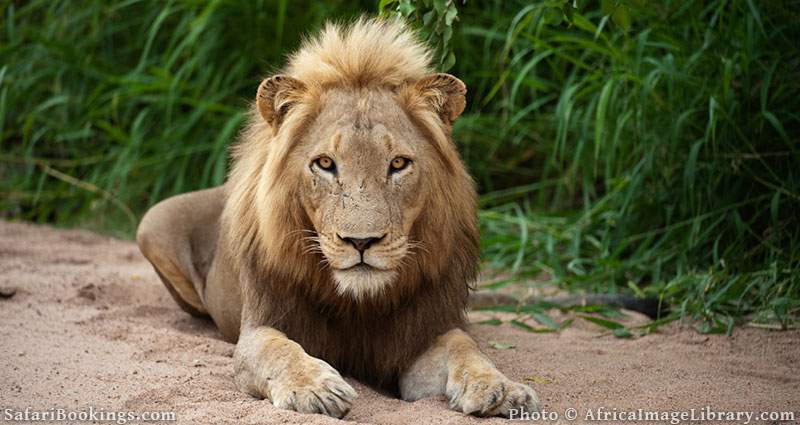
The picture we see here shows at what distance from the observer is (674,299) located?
16.1 ft

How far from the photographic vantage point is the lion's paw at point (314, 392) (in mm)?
3066

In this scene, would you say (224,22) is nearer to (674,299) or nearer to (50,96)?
(50,96)

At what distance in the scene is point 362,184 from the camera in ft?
10.6

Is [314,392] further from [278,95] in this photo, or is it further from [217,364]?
[278,95]

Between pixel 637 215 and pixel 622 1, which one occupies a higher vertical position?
pixel 622 1

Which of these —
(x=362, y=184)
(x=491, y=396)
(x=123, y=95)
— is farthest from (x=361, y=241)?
(x=123, y=95)

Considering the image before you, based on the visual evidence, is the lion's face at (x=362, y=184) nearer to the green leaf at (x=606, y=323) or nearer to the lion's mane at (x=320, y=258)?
the lion's mane at (x=320, y=258)

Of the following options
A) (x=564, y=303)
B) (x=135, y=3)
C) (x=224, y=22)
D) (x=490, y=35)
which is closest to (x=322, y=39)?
(x=564, y=303)

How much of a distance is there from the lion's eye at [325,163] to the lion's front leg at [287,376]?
584 mm

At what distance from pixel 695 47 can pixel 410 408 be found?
3033 mm

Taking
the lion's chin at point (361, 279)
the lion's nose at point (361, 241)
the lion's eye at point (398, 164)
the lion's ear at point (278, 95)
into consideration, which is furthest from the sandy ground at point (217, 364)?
the lion's ear at point (278, 95)

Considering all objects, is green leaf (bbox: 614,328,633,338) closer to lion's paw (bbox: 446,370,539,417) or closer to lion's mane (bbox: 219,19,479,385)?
lion's mane (bbox: 219,19,479,385)

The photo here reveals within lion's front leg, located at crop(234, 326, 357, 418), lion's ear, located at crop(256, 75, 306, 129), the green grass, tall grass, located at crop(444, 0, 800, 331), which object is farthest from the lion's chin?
tall grass, located at crop(444, 0, 800, 331)

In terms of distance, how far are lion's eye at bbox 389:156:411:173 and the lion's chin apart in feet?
1.10
